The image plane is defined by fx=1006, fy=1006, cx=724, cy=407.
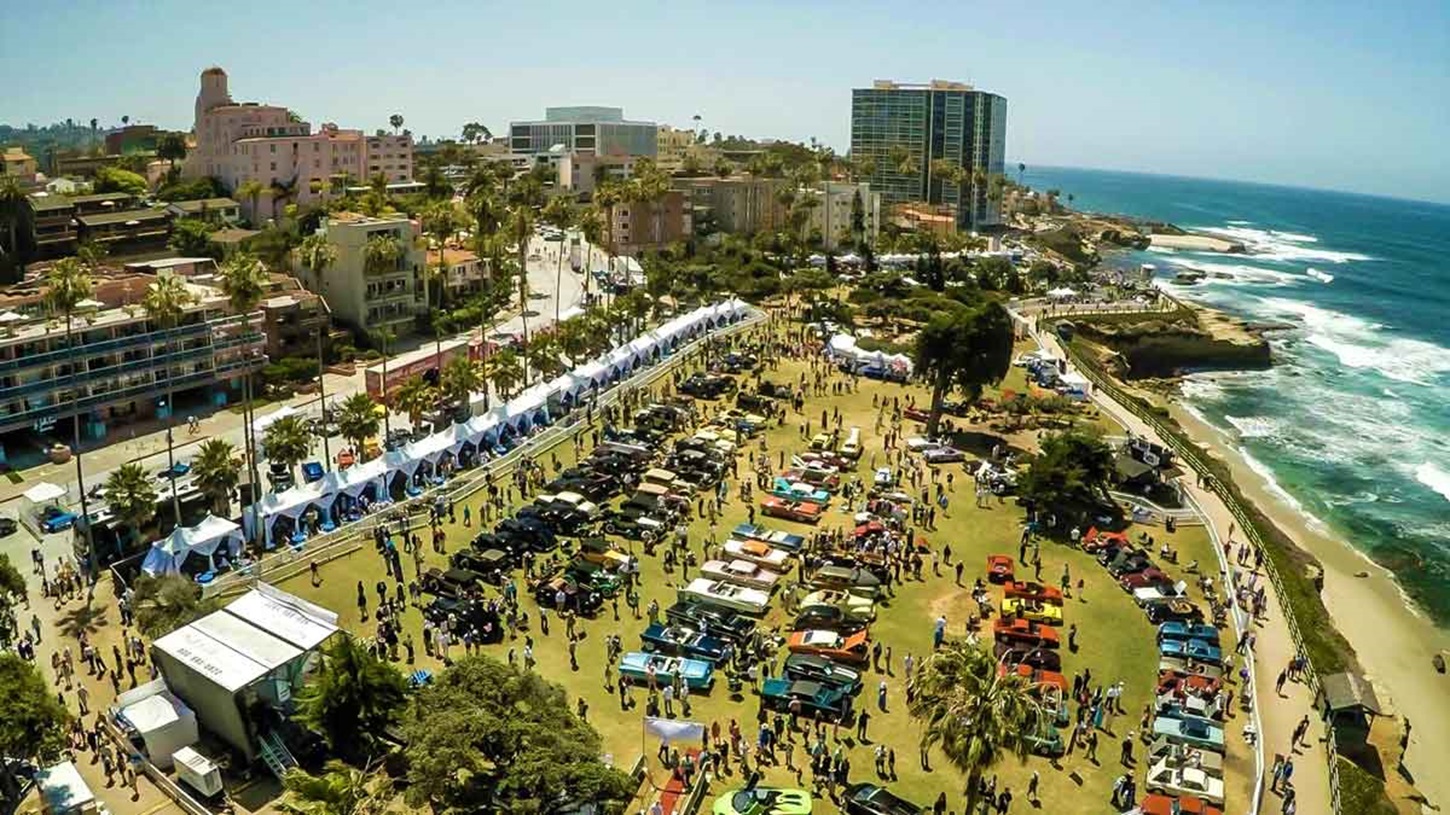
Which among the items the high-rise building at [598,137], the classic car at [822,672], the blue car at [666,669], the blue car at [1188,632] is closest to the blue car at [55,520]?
the blue car at [666,669]

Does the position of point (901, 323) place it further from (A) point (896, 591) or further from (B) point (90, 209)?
(B) point (90, 209)

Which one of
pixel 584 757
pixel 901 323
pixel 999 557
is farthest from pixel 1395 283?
pixel 584 757

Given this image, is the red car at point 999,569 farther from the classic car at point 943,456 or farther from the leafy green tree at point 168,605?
the leafy green tree at point 168,605

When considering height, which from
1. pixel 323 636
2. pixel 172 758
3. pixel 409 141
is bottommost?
pixel 172 758

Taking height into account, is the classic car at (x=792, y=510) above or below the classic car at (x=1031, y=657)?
above

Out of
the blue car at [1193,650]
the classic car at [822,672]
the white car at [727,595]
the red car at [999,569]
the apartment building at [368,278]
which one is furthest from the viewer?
the apartment building at [368,278]

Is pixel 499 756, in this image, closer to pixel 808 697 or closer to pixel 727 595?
pixel 808 697

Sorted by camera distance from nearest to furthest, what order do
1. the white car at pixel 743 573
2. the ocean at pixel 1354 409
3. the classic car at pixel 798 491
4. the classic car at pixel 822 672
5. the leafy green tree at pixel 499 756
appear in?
the leafy green tree at pixel 499 756 < the classic car at pixel 822 672 < the white car at pixel 743 573 < the classic car at pixel 798 491 < the ocean at pixel 1354 409

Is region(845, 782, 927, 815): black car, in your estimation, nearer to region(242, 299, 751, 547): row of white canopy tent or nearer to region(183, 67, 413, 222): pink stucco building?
region(242, 299, 751, 547): row of white canopy tent
